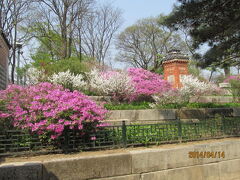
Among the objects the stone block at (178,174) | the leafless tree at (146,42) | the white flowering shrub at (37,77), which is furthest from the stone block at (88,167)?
the leafless tree at (146,42)

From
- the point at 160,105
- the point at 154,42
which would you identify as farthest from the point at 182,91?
the point at 154,42

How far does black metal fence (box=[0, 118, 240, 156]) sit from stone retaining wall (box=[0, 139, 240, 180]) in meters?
0.60

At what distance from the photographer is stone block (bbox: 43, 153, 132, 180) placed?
138 inches

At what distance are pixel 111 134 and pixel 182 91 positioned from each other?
5534mm

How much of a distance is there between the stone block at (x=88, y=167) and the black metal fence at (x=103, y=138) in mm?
586

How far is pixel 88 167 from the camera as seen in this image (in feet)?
12.2

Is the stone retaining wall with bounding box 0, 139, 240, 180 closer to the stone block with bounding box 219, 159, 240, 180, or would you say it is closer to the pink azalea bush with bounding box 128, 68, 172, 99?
the stone block with bounding box 219, 159, 240, 180

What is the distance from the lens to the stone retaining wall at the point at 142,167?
3.40 m

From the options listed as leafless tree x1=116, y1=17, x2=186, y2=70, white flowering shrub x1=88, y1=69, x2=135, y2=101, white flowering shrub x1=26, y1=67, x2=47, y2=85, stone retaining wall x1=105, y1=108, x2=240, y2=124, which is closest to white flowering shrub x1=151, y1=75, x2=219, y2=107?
stone retaining wall x1=105, y1=108, x2=240, y2=124

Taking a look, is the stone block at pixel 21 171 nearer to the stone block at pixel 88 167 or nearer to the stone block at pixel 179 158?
the stone block at pixel 88 167
